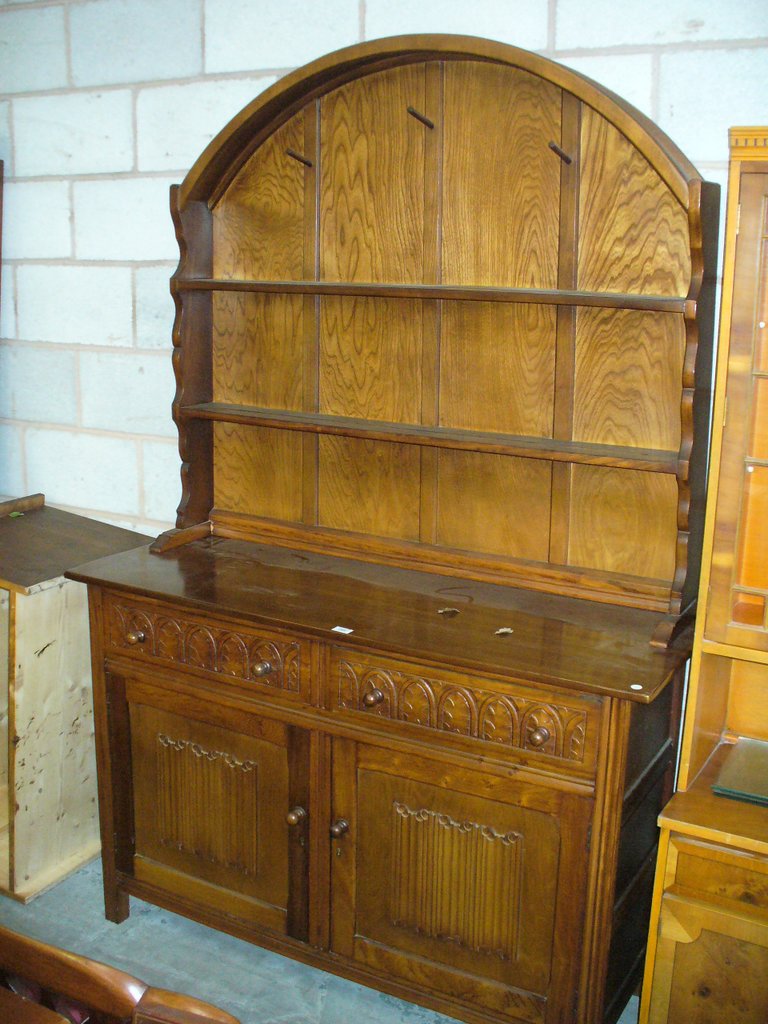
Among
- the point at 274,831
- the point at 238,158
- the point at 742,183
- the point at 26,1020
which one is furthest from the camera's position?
the point at 238,158

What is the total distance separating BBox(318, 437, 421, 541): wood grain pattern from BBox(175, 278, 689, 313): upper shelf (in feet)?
1.26

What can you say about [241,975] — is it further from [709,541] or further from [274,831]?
[709,541]

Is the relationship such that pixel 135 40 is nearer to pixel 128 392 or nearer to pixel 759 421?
pixel 128 392

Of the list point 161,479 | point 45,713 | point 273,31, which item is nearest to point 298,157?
point 273,31

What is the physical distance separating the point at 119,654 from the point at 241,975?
803 mm

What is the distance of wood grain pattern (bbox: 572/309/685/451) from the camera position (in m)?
2.18

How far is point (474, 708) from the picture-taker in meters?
2.05

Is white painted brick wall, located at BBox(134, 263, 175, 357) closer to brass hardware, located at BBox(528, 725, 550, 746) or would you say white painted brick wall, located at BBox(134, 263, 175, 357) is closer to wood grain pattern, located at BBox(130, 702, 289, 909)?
wood grain pattern, located at BBox(130, 702, 289, 909)

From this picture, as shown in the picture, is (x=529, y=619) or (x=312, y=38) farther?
(x=312, y=38)

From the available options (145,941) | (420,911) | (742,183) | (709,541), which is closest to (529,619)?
(709,541)

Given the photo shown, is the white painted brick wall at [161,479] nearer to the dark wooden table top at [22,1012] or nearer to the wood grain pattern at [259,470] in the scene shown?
the wood grain pattern at [259,470]

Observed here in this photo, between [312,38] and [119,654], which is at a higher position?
[312,38]

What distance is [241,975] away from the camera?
8.15 ft

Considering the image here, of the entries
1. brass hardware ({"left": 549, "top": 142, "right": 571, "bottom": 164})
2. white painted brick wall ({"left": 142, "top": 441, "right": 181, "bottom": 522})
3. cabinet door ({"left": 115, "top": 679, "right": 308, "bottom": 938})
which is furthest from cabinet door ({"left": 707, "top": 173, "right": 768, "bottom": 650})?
white painted brick wall ({"left": 142, "top": 441, "right": 181, "bottom": 522})
